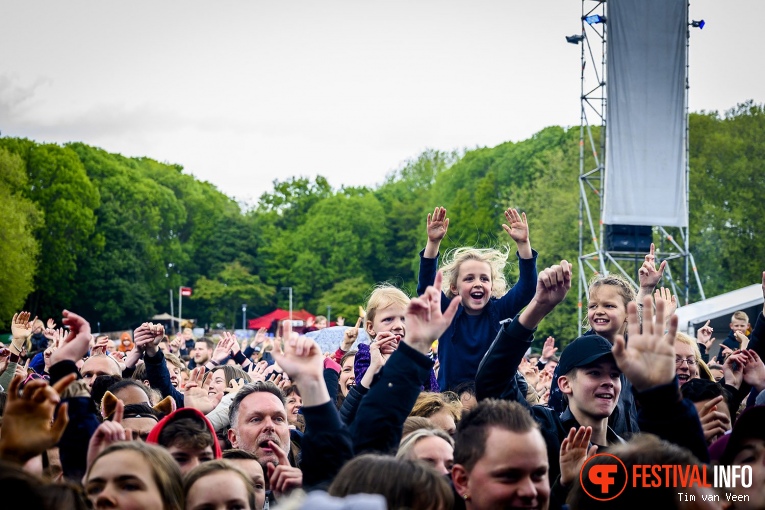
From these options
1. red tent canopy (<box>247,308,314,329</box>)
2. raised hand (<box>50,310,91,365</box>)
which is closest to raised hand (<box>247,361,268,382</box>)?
raised hand (<box>50,310,91,365</box>)

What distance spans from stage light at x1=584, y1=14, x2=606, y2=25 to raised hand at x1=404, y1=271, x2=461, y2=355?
68.1ft

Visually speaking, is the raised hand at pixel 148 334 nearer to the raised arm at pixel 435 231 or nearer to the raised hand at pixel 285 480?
the raised arm at pixel 435 231

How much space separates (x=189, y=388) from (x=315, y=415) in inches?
156

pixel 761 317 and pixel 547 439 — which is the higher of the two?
pixel 761 317

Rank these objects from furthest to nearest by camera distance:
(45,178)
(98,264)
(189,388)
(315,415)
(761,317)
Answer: (98,264)
(45,178)
(189,388)
(761,317)
(315,415)

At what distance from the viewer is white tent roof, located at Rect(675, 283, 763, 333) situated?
1919 cm

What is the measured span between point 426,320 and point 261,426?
1.73m

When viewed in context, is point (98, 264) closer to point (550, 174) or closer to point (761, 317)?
point (550, 174)

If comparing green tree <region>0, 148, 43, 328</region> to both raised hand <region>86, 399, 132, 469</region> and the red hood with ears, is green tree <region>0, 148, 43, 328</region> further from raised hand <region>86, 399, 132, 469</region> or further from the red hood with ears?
raised hand <region>86, 399, 132, 469</region>

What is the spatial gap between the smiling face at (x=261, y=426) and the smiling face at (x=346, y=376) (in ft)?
4.96

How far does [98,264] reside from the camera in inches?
2346

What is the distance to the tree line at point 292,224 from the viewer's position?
127 feet

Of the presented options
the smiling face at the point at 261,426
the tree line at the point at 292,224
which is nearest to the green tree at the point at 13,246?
the tree line at the point at 292,224

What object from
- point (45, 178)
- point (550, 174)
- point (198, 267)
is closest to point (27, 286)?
point (45, 178)
